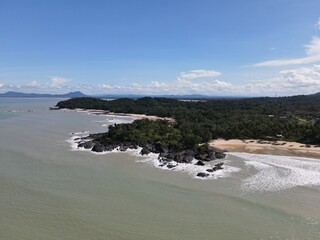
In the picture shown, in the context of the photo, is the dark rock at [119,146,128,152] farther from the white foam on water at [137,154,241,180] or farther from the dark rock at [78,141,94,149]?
the white foam on water at [137,154,241,180]

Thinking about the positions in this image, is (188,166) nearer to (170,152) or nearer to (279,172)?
(170,152)

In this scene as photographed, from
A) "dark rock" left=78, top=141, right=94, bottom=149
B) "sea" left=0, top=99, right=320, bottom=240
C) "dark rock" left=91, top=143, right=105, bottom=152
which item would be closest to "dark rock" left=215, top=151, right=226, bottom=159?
"sea" left=0, top=99, right=320, bottom=240

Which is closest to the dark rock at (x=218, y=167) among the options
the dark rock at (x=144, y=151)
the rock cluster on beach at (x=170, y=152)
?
the rock cluster on beach at (x=170, y=152)

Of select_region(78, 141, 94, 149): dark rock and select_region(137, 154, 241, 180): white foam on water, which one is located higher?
select_region(78, 141, 94, 149): dark rock

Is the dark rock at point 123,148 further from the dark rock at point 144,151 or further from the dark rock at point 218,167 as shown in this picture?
the dark rock at point 218,167

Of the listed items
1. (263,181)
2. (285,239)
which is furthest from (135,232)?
(263,181)

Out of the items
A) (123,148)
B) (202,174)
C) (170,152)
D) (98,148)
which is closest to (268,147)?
(170,152)
